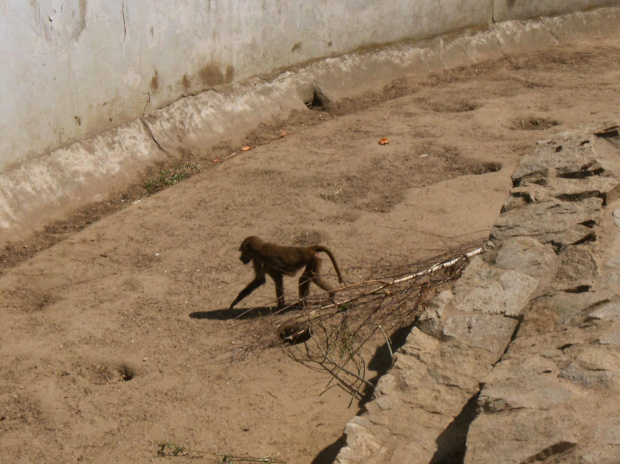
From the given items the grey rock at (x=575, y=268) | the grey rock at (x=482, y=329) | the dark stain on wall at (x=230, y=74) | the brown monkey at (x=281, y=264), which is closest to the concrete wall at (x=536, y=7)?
the dark stain on wall at (x=230, y=74)

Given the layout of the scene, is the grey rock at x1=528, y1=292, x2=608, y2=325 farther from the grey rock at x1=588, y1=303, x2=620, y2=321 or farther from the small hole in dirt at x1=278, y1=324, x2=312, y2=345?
the small hole in dirt at x1=278, y1=324, x2=312, y2=345

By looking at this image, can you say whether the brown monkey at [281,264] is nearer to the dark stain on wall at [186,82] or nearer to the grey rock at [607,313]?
the grey rock at [607,313]

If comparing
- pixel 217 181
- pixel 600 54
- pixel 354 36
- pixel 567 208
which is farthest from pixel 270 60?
pixel 567 208

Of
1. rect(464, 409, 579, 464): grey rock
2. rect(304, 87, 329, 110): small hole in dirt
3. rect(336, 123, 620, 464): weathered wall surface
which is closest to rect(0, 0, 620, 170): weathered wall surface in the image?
rect(304, 87, 329, 110): small hole in dirt

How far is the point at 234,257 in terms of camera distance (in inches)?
249

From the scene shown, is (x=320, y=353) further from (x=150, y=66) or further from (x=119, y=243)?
(x=150, y=66)

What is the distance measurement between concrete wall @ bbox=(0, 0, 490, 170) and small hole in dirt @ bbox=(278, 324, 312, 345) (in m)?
3.37

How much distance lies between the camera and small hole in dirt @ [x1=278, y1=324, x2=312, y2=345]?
4982 mm

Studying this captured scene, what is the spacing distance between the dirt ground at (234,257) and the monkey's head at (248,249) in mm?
299

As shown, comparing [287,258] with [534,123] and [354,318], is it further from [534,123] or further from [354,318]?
[534,123]

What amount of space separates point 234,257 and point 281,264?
0.92 meters

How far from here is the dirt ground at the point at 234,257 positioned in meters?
4.38

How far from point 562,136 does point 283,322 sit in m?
2.22

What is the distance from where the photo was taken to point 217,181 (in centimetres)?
763
